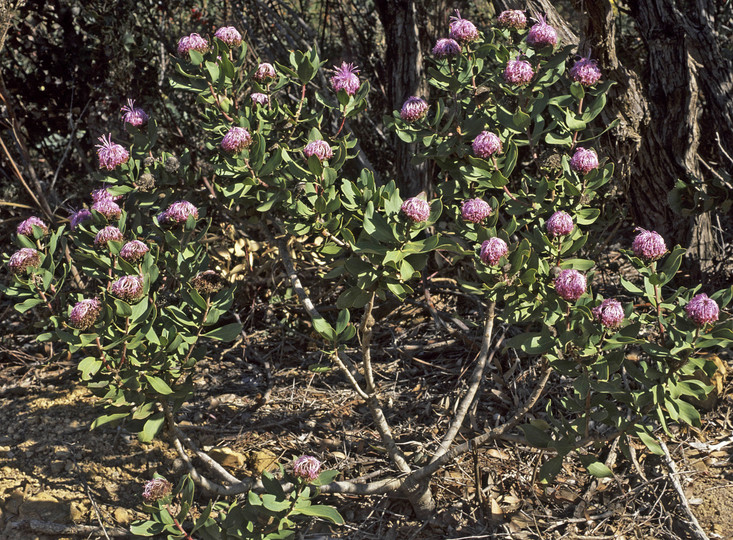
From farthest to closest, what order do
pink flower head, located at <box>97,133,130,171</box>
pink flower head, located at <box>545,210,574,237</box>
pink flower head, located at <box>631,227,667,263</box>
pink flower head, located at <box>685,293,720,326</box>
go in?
pink flower head, located at <box>97,133,130,171</box>
pink flower head, located at <box>545,210,574,237</box>
pink flower head, located at <box>631,227,667,263</box>
pink flower head, located at <box>685,293,720,326</box>

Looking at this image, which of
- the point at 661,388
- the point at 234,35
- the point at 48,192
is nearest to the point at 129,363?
the point at 234,35

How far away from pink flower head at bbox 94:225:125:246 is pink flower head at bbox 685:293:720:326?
1652 millimetres

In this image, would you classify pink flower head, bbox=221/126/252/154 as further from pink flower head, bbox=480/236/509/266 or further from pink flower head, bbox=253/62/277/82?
pink flower head, bbox=480/236/509/266

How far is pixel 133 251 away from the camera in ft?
6.86

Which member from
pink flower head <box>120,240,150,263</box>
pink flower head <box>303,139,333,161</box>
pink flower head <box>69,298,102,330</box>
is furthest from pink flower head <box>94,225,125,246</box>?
pink flower head <box>303,139,333,161</box>

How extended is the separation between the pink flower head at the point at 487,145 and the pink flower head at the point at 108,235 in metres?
1.13

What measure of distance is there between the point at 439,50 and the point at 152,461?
6.22ft

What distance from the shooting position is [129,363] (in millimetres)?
2100

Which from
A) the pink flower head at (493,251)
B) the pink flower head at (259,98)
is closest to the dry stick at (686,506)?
the pink flower head at (493,251)

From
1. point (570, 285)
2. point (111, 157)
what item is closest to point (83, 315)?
point (111, 157)

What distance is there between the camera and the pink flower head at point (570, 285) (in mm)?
1834

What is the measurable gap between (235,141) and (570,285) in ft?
3.63

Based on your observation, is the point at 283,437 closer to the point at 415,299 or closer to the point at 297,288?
the point at 297,288

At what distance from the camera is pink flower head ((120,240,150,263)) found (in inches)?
82.4
